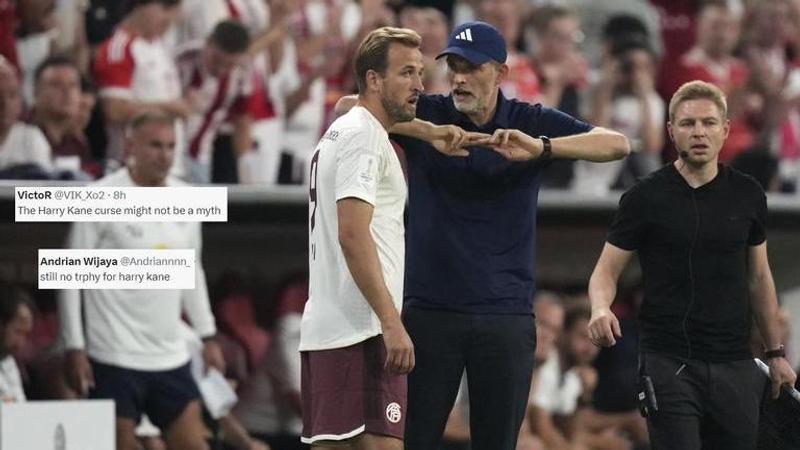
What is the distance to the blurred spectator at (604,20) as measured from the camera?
41.1 feet

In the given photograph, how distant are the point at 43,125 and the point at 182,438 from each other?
6.22 feet

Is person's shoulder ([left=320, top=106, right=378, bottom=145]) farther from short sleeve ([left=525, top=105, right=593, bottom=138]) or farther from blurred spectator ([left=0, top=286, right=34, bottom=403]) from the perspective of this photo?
blurred spectator ([left=0, top=286, right=34, bottom=403])

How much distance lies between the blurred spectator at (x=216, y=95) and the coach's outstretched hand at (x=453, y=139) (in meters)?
3.91

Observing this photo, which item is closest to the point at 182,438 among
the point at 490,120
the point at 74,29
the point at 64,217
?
the point at 64,217

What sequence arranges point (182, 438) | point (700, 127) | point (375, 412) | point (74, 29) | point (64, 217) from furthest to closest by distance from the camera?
point (74, 29)
point (182, 438)
point (64, 217)
point (700, 127)
point (375, 412)

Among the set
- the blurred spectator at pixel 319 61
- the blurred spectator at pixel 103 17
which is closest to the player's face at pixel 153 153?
the blurred spectator at pixel 103 17

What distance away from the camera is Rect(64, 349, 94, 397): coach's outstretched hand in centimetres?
908

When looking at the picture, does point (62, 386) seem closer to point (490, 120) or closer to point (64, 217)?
point (64, 217)

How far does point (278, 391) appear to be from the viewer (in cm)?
1045

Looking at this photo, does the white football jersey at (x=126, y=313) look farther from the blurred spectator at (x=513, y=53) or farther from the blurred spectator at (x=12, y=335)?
the blurred spectator at (x=513, y=53)

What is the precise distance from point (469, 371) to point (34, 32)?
4.51 m

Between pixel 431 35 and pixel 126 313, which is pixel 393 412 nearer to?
pixel 126 313

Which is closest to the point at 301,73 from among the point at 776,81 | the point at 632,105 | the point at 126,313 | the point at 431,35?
the point at 431,35

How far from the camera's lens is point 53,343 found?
9.73 metres
